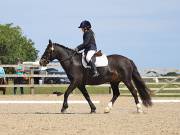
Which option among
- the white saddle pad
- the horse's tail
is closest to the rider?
the white saddle pad

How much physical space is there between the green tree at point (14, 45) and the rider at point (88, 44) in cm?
8029

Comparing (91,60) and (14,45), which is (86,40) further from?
(14,45)

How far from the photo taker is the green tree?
99000 millimetres

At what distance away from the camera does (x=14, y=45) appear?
104562mm

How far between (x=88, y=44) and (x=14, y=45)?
9107cm

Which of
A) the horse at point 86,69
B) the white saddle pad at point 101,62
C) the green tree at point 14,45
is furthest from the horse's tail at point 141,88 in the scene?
the green tree at point 14,45

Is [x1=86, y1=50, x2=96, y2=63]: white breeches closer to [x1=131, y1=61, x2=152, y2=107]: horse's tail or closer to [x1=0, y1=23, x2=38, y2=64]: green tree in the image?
[x1=131, y1=61, x2=152, y2=107]: horse's tail

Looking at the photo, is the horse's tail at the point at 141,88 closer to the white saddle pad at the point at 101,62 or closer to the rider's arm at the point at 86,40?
the white saddle pad at the point at 101,62

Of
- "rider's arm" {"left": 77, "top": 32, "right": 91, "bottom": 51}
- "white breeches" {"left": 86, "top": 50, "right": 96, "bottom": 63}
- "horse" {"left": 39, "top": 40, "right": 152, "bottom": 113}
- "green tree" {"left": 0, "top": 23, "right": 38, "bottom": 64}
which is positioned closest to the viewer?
"rider's arm" {"left": 77, "top": 32, "right": 91, "bottom": 51}

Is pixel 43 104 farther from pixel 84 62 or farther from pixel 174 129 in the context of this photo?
pixel 174 129

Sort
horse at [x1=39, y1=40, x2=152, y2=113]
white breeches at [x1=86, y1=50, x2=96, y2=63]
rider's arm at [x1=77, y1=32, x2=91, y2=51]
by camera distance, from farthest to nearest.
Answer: horse at [x1=39, y1=40, x2=152, y2=113], white breeches at [x1=86, y1=50, x2=96, y2=63], rider's arm at [x1=77, y1=32, x2=91, y2=51]

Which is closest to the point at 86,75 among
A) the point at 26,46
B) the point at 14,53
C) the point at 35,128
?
the point at 35,128

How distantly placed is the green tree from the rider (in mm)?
80294

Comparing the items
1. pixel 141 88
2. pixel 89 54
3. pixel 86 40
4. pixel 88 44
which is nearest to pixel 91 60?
pixel 89 54
